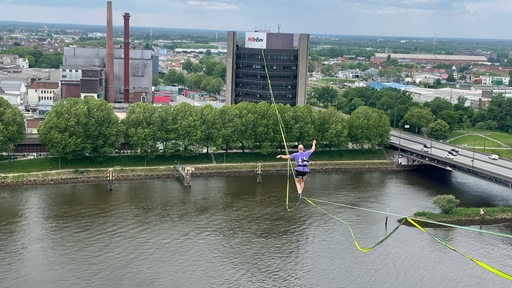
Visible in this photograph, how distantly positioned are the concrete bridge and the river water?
970 millimetres

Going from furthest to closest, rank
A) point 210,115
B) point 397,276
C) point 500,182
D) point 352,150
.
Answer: point 352,150, point 210,115, point 500,182, point 397,276

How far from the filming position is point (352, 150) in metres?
34.4

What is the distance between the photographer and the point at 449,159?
30.2 meters

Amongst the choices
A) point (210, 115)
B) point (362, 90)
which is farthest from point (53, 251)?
point (362, 90)

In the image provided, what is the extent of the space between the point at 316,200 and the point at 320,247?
5.34 m

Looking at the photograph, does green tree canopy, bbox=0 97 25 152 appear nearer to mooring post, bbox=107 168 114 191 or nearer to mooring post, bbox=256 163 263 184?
mooring post, bbox=107 168 114 191

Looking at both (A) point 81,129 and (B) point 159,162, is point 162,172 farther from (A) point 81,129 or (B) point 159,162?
(A) point 81,129

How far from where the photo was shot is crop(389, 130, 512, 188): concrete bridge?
27.6 metres

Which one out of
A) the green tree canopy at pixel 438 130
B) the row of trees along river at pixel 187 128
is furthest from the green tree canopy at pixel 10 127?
the green tree canopy at pixel 438 130

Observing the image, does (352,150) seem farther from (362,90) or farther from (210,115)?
(362,90)

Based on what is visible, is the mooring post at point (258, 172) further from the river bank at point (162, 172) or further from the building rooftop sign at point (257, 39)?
the building rooftop sign at point (257, 39)

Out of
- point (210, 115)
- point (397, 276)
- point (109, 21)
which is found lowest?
point (397, 276)

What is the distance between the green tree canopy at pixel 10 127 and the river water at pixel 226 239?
306 cm

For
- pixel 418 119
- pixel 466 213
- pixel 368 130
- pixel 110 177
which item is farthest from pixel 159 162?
pixel 418 119
